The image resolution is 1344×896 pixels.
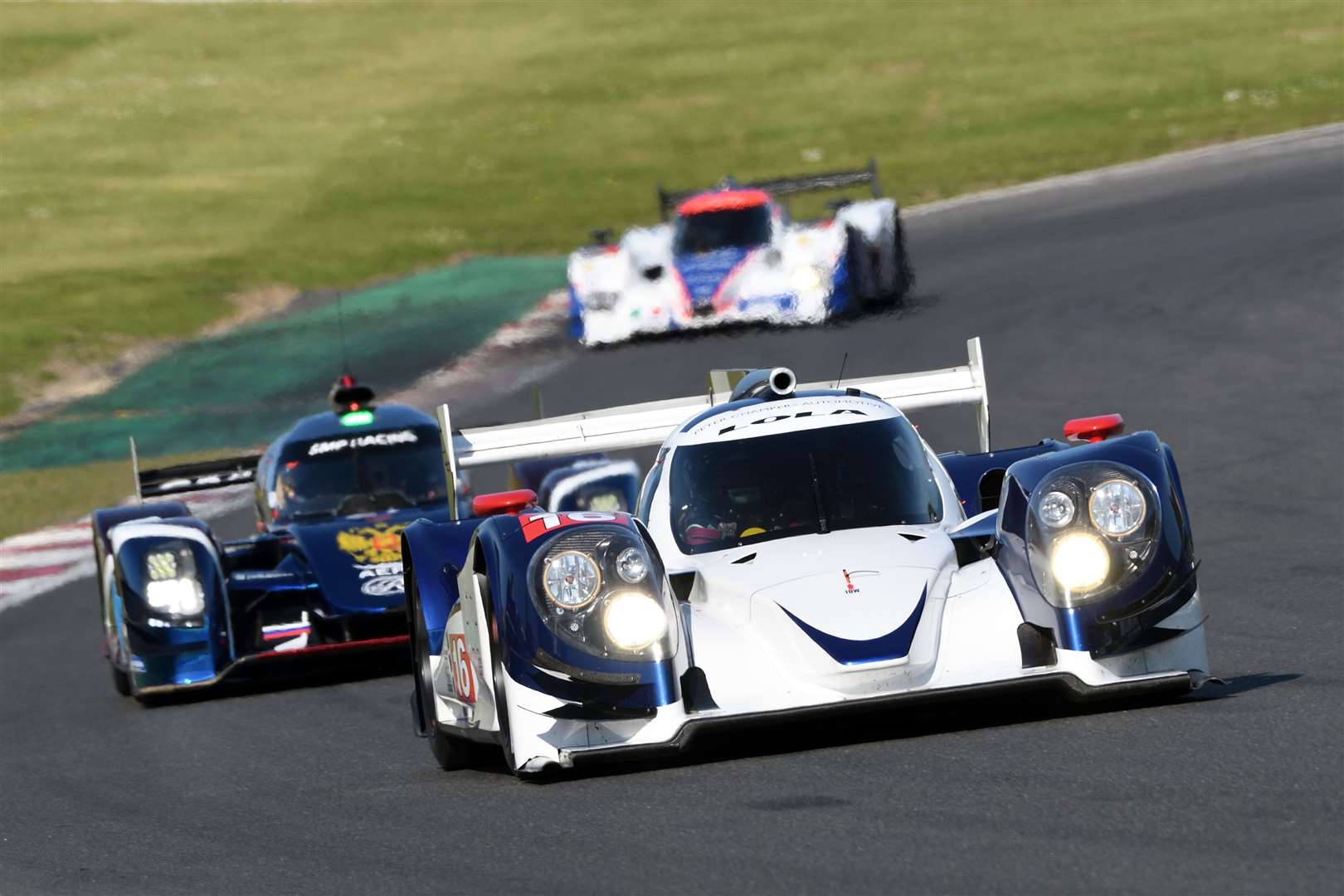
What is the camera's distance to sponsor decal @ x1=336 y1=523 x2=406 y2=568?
1058 centimetres

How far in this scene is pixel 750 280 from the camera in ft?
63.6

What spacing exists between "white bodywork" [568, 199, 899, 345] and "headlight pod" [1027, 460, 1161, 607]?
42.4 feet

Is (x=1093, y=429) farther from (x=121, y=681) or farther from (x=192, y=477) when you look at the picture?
(x=192, y=477)

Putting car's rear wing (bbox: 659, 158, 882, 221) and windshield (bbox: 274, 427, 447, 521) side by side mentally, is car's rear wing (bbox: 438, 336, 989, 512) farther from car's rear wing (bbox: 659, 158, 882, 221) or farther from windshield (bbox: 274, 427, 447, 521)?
car's rear wing (bbox: 659, 158, 882, 221)

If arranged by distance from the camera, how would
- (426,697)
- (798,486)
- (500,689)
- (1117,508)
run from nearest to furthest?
(1117,508), (500,689), (798,486), (426,697)

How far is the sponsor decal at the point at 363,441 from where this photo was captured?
478 inches

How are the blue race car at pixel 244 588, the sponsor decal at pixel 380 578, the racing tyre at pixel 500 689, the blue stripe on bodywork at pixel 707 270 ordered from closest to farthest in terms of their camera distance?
the racing tyre at pixel 500 689, the blue race car at pixel 244 588, the sponsor decal at pixel 380 578, the blue stripe on bodywork at pixel 707 270

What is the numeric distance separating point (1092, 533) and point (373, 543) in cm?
535

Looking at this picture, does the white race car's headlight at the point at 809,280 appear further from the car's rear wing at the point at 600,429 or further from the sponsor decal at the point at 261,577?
the car's rear wing at the point at 600,429

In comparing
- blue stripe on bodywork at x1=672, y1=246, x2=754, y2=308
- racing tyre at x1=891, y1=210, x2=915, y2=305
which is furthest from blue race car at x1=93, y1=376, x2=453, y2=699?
racing tyre at x1=891, y1=210, x2=915, y2=305

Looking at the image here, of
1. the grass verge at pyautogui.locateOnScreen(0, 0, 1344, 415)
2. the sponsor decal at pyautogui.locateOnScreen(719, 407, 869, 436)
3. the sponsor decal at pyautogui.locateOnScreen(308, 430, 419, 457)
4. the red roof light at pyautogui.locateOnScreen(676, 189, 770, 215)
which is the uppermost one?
the grass verge at pyautogui.locateOnScreen(0, 0, 1344, 415)

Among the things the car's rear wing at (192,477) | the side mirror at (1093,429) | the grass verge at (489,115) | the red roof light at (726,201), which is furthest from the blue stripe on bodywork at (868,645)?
the grass verge at (489,115)

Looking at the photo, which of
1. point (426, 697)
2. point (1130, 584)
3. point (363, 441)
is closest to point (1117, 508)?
point (1130, 584)

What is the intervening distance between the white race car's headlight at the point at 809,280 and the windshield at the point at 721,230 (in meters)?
1.09
